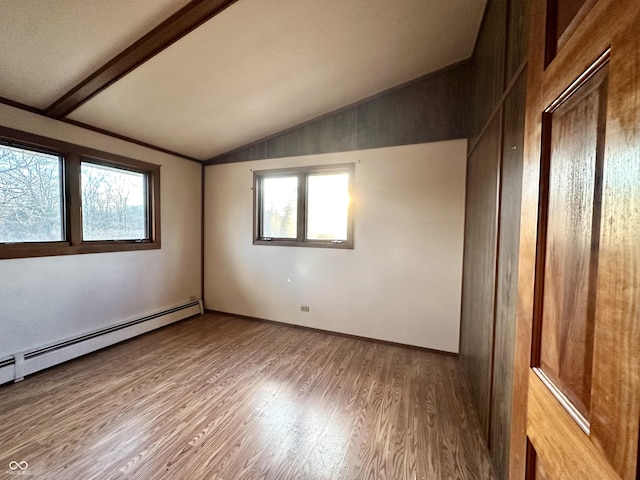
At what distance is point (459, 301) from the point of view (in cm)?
283

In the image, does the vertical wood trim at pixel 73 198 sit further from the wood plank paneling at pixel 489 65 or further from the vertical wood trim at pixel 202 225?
the wood plank paneling at pixel 489 65

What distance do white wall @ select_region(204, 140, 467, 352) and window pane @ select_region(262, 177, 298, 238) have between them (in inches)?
8.3

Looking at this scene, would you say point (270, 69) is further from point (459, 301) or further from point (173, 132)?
point (459, 301)

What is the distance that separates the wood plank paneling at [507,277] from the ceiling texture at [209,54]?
4.25ft

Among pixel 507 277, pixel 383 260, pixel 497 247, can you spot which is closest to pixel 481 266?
pixel 497 247

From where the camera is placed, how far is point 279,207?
3.78 meters

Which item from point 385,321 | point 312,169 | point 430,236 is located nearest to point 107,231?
point 312,169

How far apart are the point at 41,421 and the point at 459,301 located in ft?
12.0

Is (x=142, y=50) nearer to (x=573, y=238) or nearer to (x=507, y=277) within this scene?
(x=573, y=238)

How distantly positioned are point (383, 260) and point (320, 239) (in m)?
0.88

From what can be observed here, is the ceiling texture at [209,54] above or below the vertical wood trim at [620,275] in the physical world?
above

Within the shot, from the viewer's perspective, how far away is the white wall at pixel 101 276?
2.29 meters

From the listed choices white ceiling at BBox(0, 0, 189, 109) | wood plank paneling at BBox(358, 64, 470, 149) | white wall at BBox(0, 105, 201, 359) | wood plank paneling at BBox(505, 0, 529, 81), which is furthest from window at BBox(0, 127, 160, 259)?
wood plank paneling at BBox(505, 0, 529, 81)

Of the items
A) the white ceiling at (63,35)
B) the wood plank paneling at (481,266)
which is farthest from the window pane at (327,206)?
the white ceiling at (63,35)
